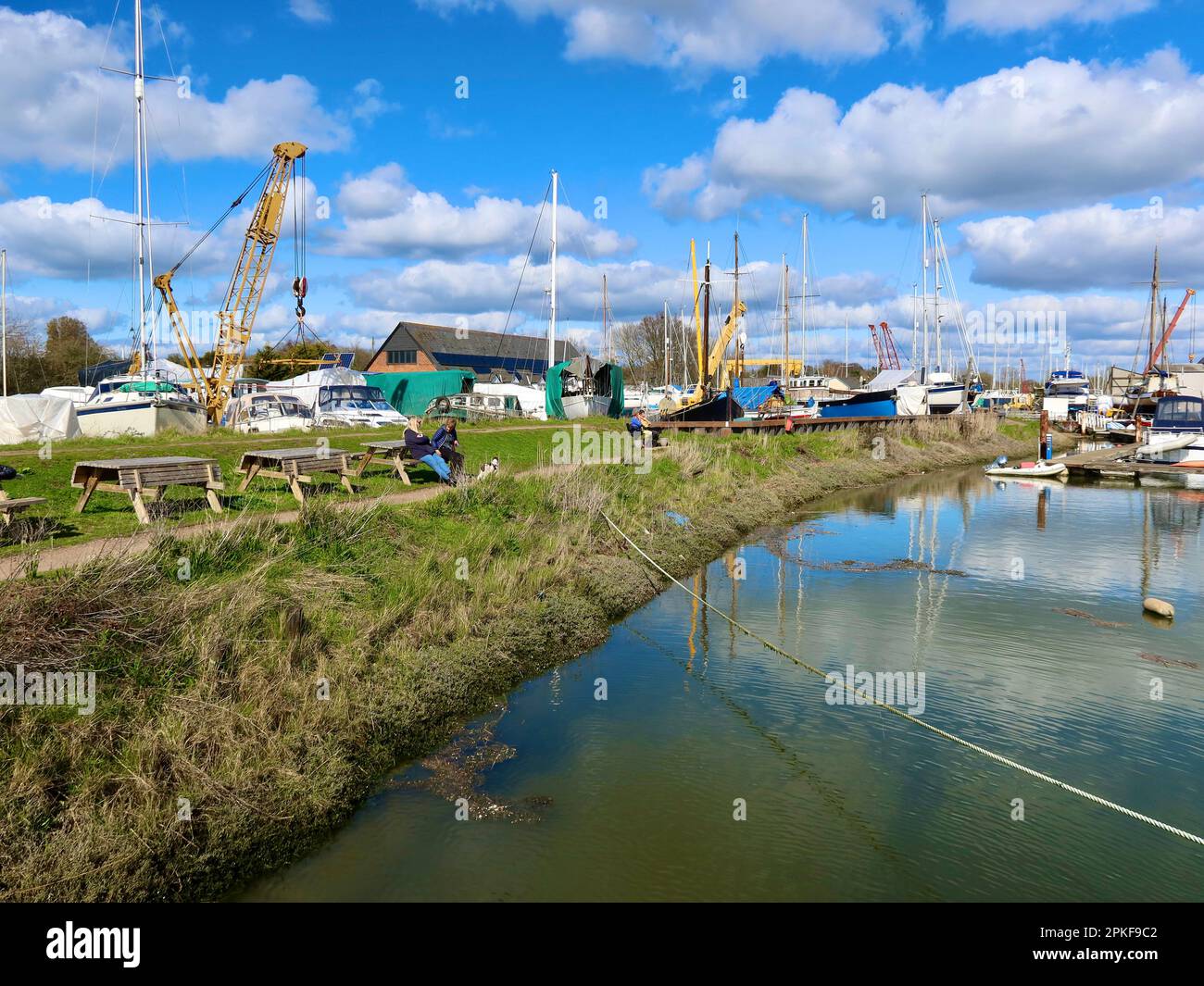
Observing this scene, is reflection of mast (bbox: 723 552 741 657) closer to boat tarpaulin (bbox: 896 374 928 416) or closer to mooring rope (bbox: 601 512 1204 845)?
mooring rope (bbox: 601 512 1204 845)

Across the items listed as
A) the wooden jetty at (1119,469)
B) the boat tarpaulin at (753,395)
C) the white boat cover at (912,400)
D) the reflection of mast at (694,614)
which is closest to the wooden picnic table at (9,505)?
the reflection of mast at (694,614)

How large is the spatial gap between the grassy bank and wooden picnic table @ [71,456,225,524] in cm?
167

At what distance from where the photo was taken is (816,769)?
8.04 m

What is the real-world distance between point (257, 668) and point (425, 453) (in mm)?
9522

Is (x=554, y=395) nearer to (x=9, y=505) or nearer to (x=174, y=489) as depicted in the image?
(x=174, y=489)

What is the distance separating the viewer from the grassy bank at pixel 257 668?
18.7 ft

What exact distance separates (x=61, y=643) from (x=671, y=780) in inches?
201

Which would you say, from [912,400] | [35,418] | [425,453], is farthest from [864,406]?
[35,418]

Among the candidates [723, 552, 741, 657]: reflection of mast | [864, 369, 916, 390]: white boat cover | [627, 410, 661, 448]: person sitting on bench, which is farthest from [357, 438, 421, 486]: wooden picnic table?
[864, 369, 916, 390]: white boat cover

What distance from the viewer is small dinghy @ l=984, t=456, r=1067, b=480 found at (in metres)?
33.9

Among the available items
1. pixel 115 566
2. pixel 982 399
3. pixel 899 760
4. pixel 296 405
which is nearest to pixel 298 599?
pixel 115 566

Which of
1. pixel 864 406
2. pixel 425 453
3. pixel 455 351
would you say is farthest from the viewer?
pixel 455 351
